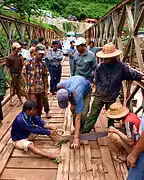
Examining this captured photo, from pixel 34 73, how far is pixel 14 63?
1311 millimetres

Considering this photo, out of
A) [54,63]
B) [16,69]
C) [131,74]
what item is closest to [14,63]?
A: [16,69]

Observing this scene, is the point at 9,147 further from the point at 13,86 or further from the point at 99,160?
the point at 13,86

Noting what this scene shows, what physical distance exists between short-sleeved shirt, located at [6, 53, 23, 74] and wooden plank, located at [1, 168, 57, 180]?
2.96 m

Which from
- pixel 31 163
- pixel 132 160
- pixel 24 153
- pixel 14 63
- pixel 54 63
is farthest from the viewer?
pixel 54 63

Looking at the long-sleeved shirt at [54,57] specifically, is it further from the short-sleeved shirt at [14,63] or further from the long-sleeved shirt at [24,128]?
the long-sleeved shirt at [24,128]

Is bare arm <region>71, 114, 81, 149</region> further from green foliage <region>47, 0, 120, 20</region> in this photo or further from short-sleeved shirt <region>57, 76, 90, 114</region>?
green foliage <region>47, 0, 120, 20</region>

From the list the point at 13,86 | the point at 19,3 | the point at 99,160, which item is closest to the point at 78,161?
the point at 99,160

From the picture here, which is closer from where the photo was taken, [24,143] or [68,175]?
[68,175]

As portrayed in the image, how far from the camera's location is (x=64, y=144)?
3770 millimetres

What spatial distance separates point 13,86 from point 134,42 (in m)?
3.24

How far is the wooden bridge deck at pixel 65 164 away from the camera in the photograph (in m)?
3.05

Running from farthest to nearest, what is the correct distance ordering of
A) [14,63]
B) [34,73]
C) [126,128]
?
[14,63]
[34,73]
[126,128]

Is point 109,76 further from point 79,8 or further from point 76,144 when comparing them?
point 79,8

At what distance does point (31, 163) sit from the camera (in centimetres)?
337
